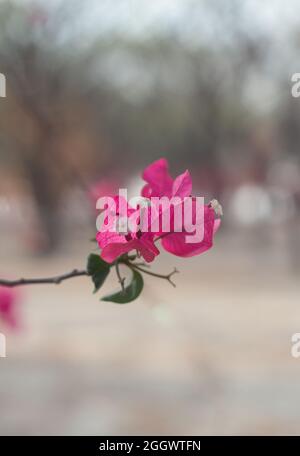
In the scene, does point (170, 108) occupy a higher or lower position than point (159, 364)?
higher

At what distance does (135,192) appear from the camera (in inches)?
65.0

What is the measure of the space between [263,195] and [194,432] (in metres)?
4.07

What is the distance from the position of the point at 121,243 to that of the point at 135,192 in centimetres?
106

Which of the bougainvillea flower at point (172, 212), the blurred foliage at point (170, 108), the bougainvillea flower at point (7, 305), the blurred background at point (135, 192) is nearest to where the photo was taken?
the bougainvillea flower at point (172, 212)

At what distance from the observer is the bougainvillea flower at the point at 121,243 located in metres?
0.59

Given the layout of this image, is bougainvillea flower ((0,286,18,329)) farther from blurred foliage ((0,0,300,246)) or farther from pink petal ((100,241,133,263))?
blurred foliage ((0,0,300,246))

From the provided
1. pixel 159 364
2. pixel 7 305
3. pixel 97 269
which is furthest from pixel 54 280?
pixel 159 364

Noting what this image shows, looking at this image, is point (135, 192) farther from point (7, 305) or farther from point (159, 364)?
point (159, 364)

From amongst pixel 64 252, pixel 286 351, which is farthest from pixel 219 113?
pixel 286 351

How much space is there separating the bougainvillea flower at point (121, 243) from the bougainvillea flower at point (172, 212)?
0.04 feet

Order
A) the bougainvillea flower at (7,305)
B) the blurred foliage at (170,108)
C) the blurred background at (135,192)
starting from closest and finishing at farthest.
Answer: the bougainvillea flower at (7,305) < the blurred background at (135,192) < the blurred foliage at (170,108)

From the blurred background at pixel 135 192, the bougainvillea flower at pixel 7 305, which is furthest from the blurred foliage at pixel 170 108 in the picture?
the bougainvillea flower at pixel 7 305

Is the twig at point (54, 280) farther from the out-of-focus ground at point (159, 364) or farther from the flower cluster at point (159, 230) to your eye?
the out-of-focus ground at point (159, 364)

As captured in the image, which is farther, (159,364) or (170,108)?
(170,108)
